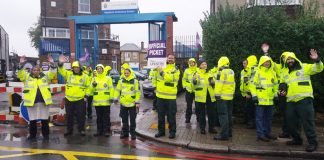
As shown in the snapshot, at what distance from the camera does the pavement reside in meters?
7.53

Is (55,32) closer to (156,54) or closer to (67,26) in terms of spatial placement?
(67,26)

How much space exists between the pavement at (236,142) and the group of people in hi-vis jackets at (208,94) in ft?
0.61

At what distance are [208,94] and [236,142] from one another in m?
1.96

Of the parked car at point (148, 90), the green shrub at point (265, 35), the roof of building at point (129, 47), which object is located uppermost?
the roof of building at point (129, 47)

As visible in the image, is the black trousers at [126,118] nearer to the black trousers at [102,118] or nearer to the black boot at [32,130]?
the black trousers at [102,118]

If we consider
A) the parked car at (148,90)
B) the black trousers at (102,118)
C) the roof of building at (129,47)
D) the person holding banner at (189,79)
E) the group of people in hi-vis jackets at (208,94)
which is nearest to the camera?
the group of people in hi-vis jackets at (208,94)

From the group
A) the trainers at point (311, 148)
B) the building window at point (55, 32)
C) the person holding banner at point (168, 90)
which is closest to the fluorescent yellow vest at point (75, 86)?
the person holding banner at point (168, 90)

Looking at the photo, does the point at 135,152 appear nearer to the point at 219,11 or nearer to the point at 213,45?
the point at 213,45

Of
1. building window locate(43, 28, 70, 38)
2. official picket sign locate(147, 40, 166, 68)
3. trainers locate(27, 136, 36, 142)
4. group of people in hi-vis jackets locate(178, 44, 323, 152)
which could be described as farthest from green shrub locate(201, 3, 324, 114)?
building window locate(43, 28, 70, 38)

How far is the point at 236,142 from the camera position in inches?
328

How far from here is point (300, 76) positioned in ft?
24.9

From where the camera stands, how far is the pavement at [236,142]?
7531 mm

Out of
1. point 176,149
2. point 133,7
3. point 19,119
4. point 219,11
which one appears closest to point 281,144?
point 176,149

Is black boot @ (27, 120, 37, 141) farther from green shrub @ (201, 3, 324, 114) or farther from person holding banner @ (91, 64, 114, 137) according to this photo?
green shrub @ (201, 3, 324, 114)
